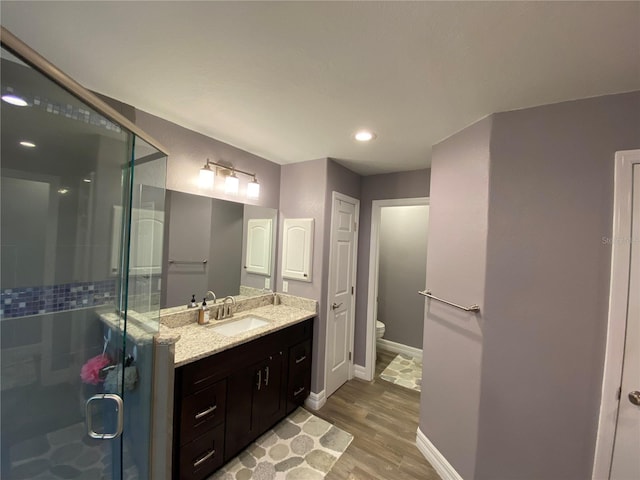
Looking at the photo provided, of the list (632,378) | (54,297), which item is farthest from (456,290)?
(54,297)

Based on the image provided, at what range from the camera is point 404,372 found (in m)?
3.12

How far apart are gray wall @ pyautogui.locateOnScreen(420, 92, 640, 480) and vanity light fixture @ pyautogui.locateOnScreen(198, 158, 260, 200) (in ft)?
5.97

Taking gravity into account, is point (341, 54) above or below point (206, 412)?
above

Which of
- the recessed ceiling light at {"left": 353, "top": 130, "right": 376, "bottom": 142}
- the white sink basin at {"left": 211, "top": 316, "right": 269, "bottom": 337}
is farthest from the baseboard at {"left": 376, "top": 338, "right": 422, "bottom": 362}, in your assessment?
the recessed ceiling light at {"left": 353, "top": 130, "right": 376, "bottom": 142}

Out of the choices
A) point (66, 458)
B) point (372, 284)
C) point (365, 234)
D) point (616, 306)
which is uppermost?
point (365, 234)

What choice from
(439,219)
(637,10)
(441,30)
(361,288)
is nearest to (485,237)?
(439,219)

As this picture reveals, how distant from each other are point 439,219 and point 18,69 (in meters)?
2.27

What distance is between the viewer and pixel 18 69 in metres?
0.81

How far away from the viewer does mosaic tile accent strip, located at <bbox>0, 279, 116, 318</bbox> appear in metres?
1.06

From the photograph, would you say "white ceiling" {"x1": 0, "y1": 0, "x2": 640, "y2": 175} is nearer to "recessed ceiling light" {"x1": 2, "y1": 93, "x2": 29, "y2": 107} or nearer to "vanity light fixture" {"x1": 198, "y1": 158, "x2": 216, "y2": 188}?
"recessed ceiling light" {"x1": 2, "y1": 93, "x2": 29, "y2": 107}

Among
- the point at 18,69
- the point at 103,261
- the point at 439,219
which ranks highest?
the point at 18,69

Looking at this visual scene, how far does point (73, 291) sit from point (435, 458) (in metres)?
2.57

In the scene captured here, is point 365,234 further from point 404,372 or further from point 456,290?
point 404,372

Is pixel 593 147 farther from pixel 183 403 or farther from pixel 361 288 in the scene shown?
pixel 183 403
